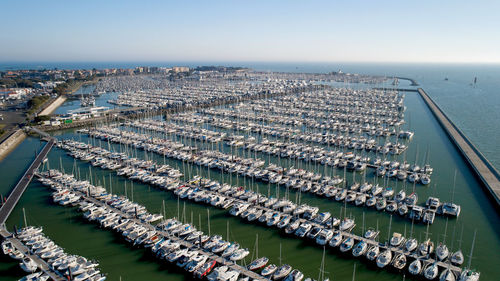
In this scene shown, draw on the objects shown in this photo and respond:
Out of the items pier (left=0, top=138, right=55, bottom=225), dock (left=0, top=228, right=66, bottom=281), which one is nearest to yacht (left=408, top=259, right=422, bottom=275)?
dock (left=0, top=228, right=66, bottom=281)

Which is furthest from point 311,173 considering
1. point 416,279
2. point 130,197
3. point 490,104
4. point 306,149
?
point 490,104

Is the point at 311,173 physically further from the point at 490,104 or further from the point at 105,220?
the point at 490,104

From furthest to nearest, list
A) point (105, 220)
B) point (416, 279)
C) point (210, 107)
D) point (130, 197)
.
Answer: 1. point (210, 107)
2. point (130, 197)
3. point (105, 220)
4. point (416, 279)

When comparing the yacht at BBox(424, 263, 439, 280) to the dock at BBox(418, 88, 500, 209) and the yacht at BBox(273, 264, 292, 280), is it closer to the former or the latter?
the yacht at BBox(273, 264, 292, 280)

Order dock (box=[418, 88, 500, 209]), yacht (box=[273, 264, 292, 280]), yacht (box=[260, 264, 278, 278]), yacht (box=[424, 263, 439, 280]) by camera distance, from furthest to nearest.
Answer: dock (box=[418, 88, 500, 209]) < yacht (box=[260, 264, 278, 278]) < yacht (box=[273, 264, 292, 280]) < yacht (box=[424, 263, 439, 280])

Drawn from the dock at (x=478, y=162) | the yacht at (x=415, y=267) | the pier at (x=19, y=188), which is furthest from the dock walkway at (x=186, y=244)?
the dock at (x=478, y=162)

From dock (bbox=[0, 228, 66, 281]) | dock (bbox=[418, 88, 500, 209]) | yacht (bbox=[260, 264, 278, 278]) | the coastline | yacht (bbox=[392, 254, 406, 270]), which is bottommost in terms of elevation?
dock (bbox=[0, 228, 66, 281])

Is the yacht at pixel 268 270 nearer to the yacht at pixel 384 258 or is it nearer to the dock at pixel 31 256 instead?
the yacht at pixel 384 258
